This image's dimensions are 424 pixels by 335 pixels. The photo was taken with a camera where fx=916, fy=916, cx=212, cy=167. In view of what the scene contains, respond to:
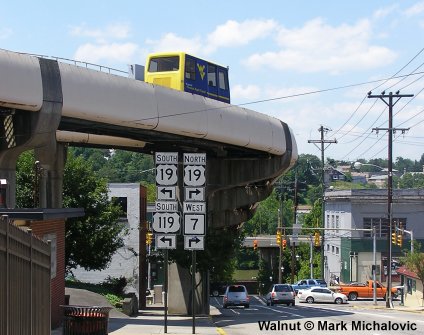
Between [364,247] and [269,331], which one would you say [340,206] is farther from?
[269,331]

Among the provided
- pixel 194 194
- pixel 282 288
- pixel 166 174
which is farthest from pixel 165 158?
pixel 282 288

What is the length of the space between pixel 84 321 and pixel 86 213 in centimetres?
2844

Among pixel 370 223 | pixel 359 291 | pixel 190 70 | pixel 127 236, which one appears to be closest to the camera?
pixel 190 70

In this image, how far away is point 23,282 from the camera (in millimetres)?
13023

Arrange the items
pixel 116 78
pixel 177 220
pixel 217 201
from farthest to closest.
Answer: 1. pixel 217 201
2. pixel 116 78
3. pixel 177 220

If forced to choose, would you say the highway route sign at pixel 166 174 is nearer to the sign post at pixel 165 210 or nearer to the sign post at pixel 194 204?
the sign post at pixel 165 210

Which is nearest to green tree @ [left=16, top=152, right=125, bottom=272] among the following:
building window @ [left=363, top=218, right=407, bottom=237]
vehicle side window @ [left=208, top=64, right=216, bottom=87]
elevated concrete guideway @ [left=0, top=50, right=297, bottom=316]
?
elevated concrete guideway @ [left=0, top=50, right=297, bottom=316]

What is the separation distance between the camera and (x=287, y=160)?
5156 cm

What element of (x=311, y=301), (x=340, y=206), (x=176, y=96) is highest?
(x=176, y=96)

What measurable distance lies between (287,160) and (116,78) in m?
18.1

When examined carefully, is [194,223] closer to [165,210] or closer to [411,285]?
[165,210]

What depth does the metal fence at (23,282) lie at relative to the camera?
37.5 ft

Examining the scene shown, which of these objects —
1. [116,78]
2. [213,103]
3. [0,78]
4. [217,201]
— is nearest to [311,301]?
[217,201]

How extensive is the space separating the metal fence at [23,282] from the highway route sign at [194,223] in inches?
360
